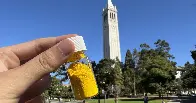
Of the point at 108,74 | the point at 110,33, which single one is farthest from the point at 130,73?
the point at 110,33

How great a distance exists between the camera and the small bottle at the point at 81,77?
157cm

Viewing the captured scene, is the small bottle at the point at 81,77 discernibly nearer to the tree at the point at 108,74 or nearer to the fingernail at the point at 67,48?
the fingernail at the point at 67,48

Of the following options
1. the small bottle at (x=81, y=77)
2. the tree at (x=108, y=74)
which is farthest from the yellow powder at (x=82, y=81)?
the tree at (x=108, y=74)

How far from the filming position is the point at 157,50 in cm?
9819

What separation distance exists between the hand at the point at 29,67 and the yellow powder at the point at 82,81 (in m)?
0.15

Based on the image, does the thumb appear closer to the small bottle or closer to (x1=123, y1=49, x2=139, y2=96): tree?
the small bottle

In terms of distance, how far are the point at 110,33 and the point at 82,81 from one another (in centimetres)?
17319

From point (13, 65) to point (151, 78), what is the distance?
70652 millimetres

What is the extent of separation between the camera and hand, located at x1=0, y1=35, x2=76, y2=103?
1316 millimetres

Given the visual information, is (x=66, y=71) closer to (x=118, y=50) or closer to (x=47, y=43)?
(x=47, y=43)

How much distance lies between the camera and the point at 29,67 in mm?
1406

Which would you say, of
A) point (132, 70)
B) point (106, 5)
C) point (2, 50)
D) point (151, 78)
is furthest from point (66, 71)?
point (106, 5)

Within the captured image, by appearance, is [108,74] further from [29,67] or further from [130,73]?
[29,67]

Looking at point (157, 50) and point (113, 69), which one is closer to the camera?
point (113, 69)
